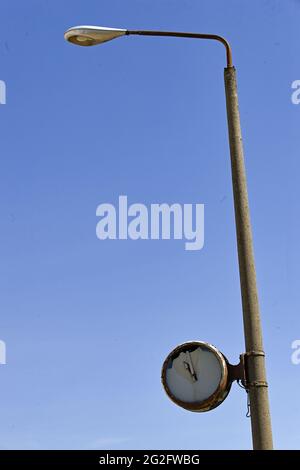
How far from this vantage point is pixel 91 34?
7.89 meters

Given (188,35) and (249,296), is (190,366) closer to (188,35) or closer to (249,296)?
(249,296)

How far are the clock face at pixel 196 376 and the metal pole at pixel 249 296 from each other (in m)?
0.37

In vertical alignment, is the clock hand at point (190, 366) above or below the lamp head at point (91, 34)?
below

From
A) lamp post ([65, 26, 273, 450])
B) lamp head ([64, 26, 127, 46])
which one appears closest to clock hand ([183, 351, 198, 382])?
lamp post ([65, 26, 273, 450])

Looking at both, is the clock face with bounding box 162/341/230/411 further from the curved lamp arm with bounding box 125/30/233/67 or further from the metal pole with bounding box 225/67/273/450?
the curved lamp arm with bounding box 125/30/233/67

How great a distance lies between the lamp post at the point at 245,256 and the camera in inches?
245

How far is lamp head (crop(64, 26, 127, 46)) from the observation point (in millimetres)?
7852

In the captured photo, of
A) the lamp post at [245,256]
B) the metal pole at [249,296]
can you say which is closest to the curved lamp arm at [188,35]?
the lamp post at [245,256]

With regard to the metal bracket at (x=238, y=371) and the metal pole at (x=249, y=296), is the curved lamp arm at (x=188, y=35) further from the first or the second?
the metal bracket at (x=238, y=371)

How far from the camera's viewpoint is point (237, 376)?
662 centimetres
